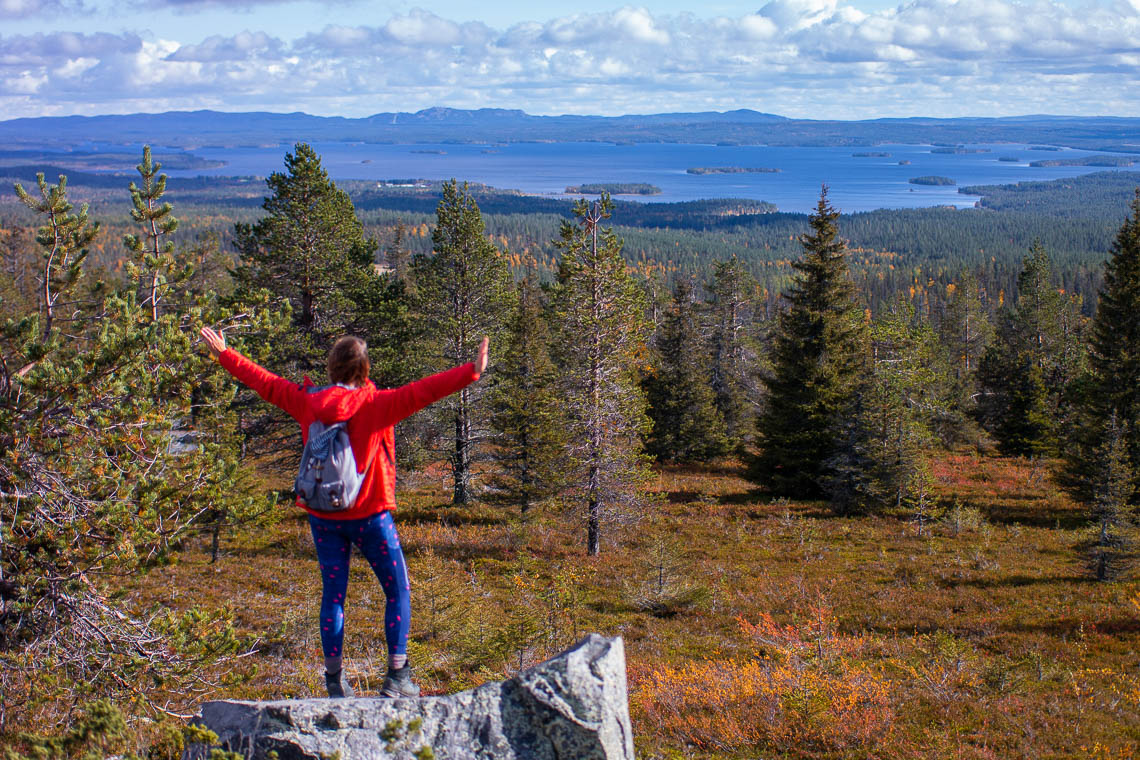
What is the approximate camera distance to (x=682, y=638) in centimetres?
1520

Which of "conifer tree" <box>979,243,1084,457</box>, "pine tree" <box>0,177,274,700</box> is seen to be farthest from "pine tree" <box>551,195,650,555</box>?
"conifer tree" <box>979,243,1084,457</box>

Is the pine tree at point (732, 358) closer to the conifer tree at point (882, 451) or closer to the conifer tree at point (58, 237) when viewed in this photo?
the conifer tree at point (882, 451)

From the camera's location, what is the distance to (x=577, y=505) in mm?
22531

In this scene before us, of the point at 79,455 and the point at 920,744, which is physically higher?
the point at 79,455

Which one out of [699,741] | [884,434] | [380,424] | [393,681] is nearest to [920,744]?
[699,741]

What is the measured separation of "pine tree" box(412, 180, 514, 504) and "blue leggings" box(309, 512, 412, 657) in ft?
65.3

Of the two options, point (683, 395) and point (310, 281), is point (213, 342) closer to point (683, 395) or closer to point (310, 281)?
point (310, 281)

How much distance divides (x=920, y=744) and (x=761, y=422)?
21780 millimetres

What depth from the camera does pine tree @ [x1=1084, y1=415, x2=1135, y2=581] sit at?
1827cm

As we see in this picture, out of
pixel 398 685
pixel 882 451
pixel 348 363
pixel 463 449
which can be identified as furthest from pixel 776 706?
pixel 463 449

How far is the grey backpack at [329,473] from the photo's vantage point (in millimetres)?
4625

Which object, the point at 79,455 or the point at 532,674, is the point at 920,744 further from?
the point at 79,455

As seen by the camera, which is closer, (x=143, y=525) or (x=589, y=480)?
(x=143, y=525)

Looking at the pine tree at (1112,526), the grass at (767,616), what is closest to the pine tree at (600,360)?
the grass at (767,616)
